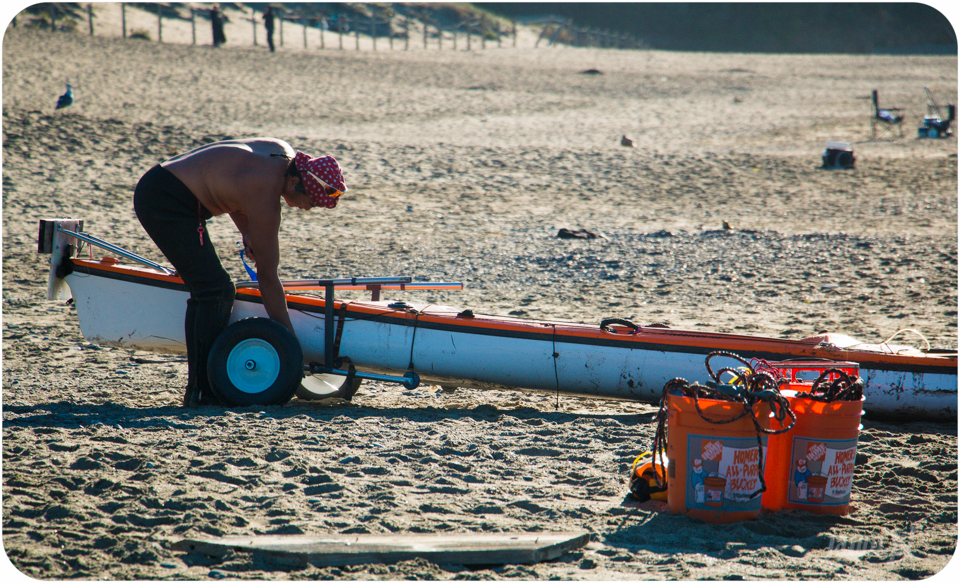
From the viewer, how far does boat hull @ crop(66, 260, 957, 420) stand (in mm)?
4402

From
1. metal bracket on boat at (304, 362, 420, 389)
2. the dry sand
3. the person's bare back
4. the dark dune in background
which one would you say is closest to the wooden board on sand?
the dry sand

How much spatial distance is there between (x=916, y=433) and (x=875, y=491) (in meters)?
0.99

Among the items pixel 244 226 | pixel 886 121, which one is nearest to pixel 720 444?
pixel 244 226

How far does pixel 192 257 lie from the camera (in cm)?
401

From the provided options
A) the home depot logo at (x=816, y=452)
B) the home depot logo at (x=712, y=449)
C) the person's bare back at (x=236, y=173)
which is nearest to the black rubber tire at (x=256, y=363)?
the person's bare back at (x=236, y=173)

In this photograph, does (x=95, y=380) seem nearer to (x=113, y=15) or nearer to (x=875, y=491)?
(x=875, y=491)

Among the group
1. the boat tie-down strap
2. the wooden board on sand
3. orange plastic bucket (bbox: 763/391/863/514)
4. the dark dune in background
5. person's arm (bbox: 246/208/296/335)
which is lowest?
the wooden board on sand

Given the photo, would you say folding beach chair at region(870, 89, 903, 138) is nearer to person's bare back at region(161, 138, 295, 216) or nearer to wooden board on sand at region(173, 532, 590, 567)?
person's bare back at region(161, 138, 295, 216)

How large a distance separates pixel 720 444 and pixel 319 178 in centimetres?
234

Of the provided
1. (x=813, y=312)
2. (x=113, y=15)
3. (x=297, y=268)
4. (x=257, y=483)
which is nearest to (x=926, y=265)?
(x=813, y=312)

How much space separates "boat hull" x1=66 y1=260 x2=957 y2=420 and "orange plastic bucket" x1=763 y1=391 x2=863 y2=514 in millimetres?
1281

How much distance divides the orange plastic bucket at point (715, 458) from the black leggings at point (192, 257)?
2539 millimetres

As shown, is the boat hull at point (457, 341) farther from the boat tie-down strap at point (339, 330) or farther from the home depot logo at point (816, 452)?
the home depot logo at point (816, 452)

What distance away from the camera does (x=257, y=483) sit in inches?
127
